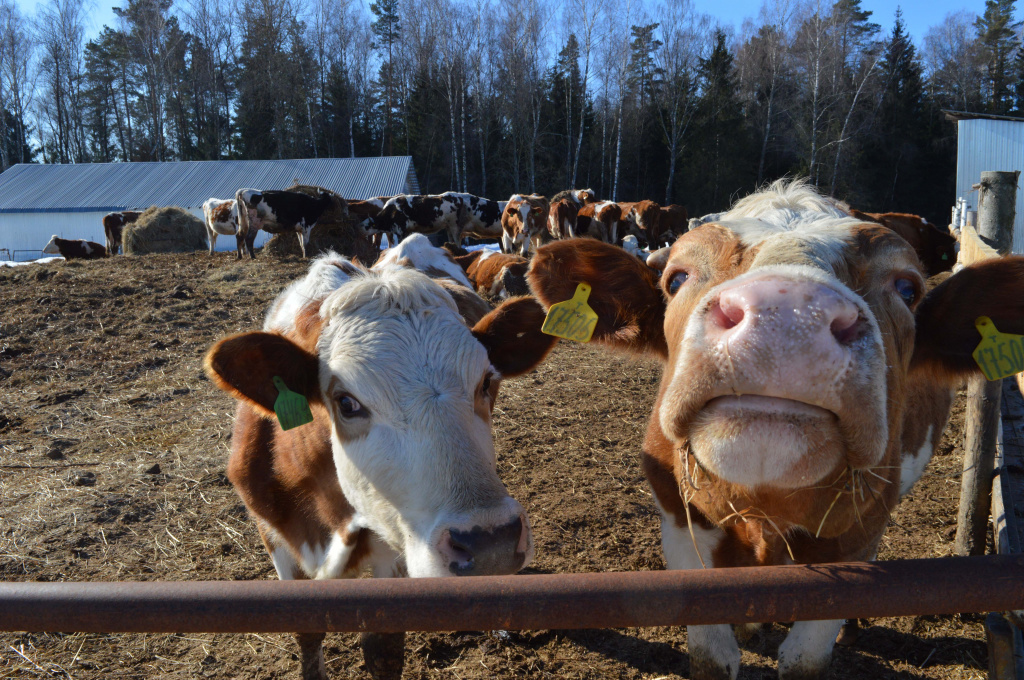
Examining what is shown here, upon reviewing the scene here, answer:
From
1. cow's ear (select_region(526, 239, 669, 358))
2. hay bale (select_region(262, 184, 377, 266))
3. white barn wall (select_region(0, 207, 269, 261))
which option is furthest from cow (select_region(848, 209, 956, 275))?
white barn wall (select_region(0, 207, 269, 261))

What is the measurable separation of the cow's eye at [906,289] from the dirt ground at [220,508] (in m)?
1.89

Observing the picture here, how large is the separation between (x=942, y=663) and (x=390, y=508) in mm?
2687

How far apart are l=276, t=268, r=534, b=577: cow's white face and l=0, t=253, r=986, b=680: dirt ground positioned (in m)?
1.28

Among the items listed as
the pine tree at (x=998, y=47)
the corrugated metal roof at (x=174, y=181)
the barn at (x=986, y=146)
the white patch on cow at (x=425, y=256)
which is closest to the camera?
the white patch on cow at (x=425, y=256)

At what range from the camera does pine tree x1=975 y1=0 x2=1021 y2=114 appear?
139 ft

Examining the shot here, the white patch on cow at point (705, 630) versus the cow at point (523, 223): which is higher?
the cow at point (523, 223)

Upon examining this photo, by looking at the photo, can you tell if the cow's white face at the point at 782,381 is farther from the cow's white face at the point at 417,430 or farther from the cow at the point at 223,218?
the cow at the point at 223,218

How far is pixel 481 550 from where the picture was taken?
207cm

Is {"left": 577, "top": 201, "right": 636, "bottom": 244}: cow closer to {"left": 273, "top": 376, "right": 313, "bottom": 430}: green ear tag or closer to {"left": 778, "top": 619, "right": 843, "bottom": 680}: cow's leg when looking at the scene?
{"left": 778, "top": 619, "right": 843, "bottom": 680}: cow's leg

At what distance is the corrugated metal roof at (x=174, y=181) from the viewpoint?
30.1 m

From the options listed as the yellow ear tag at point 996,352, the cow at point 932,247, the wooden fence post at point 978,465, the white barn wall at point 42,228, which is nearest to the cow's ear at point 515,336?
the yellow ear tag at point 996,352

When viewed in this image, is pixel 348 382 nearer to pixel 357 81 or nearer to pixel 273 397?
pixel 273 397

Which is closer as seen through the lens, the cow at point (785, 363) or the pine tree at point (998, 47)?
the cow at point (785, 363)

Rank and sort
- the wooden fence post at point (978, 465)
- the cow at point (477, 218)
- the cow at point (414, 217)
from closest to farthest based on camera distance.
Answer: the wooden fence post at point (978, 465) → the cow at point (414, 217) → the cow at point (477, 218)
